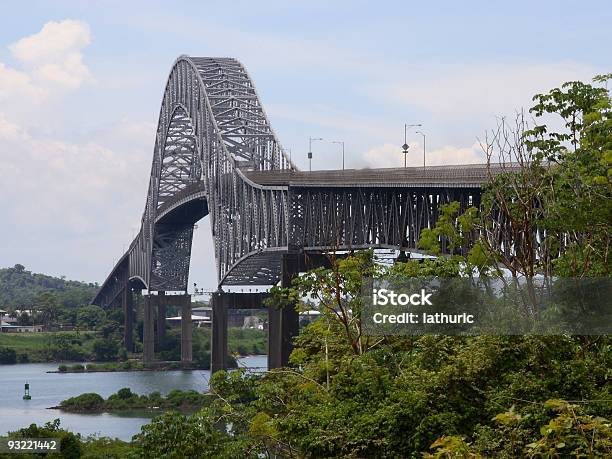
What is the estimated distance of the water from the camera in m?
92.5

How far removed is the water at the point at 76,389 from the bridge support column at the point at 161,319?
1227 cm

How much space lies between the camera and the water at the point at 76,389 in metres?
92.5

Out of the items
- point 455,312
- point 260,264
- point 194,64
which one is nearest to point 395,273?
point 455,312

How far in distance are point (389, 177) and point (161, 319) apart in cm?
10671

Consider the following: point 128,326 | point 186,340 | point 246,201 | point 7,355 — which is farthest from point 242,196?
point 128,326

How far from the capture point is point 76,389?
429 feet

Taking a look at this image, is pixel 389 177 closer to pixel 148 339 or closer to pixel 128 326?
pixel 148 339

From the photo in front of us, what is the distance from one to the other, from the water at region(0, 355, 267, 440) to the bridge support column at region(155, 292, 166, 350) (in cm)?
1227

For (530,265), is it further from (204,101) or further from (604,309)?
(204,101)

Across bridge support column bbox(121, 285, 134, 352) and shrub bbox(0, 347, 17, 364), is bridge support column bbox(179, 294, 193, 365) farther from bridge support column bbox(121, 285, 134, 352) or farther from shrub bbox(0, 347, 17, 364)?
shrub bbox(0, 347, 17, 364)

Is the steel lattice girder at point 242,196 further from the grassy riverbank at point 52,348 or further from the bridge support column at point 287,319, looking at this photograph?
the grassy riverbank at point 52,348

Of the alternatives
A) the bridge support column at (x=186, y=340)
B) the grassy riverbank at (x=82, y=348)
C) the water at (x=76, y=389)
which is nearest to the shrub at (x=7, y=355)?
the grassy riverbank at (x=82, y=348)

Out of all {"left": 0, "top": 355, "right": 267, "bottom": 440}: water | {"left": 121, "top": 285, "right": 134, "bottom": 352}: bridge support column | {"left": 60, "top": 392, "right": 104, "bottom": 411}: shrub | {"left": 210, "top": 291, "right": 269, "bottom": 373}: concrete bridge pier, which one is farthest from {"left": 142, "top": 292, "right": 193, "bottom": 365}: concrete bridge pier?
{"left": 60, "top": 392, "right": 104, "bottom": 411}: shrub

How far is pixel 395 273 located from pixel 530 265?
27.0 feet
